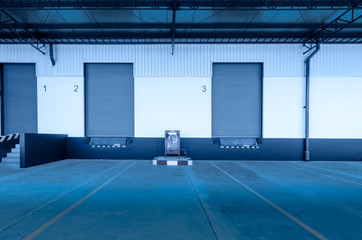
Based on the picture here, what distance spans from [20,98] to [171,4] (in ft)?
35.1

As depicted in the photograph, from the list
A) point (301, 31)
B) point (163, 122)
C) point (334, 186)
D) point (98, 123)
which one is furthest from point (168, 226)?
point (301, 31)

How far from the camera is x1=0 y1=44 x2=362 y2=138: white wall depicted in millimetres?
10914

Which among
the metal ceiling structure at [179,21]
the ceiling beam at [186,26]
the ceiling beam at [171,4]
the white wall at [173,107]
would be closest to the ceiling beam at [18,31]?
the metal ceiling structure at [179,21]

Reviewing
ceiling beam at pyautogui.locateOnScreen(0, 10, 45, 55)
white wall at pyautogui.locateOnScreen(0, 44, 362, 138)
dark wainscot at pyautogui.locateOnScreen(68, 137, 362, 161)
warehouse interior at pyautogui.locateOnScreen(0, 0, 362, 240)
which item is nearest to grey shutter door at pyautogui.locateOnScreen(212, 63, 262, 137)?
warehouse interior at pyautogui.locateOnScreen(0, 0, 362, 240)

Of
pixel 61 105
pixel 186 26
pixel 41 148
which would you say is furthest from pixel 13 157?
pixel 186 26

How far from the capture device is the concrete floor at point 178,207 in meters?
3.12

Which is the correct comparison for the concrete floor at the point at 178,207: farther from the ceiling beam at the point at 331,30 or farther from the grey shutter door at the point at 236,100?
the ceiling beam at the point at 331,30

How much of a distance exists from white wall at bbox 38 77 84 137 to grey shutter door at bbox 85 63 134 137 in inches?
19.7

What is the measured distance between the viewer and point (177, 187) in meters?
5.53

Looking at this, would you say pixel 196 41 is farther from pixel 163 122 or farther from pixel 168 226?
pixel 168 226

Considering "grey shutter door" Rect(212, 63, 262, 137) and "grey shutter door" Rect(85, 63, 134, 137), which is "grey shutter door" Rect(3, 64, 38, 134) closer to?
"grey shutter door" Rect(85, 63, 134, 137)

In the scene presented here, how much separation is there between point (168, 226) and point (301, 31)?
1203 cm

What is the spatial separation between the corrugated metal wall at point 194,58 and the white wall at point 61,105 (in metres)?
0.56

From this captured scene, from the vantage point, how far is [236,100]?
1111cm
